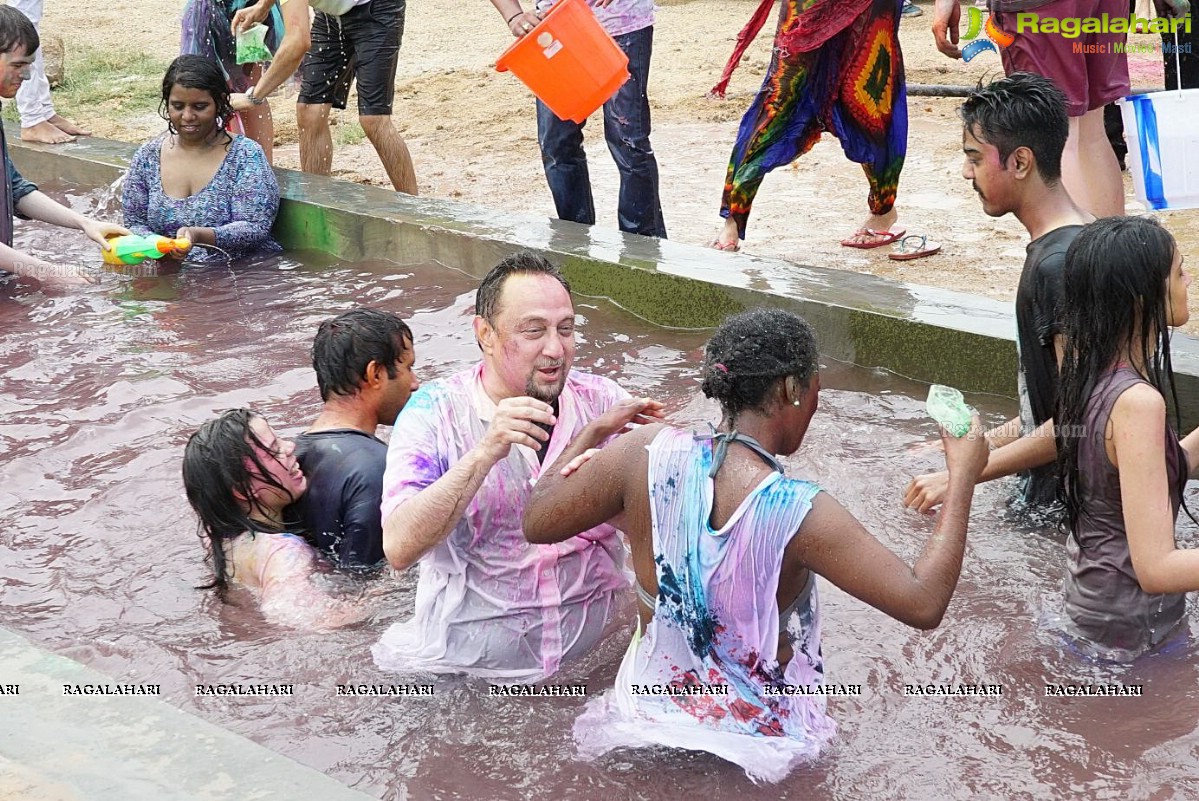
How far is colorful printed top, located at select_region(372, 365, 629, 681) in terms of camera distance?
325cm

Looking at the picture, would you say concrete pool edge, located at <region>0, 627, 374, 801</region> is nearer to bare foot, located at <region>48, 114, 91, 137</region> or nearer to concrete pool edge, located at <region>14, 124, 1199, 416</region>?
concrete pool edge, located at <region>14, 124, 1199, 416</region>

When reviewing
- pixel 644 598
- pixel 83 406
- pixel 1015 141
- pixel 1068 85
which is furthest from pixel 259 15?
pixel 644 598

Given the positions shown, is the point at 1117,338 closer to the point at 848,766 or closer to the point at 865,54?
the point at 848,766

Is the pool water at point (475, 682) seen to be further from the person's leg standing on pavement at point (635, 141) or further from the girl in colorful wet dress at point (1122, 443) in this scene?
the person's leg standing on pavement at point (635, 141)

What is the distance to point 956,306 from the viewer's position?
16.5 ft

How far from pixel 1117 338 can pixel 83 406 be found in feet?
13.0

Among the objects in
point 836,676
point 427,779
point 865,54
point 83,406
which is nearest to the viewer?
point 427,779

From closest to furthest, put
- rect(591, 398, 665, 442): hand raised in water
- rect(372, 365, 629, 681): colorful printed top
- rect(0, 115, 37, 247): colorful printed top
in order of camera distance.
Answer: rect(591, 398, 665, 442): hand raised in water, rect(372, 365, 629, 681): colorful printed top, rect(0, 115, 37, 247): colorful printed top

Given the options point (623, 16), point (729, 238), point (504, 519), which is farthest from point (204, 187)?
point (504, 519)

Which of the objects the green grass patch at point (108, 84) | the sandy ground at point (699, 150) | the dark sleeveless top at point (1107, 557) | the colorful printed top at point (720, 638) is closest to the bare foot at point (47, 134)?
the green grass patch at point (108, 84)

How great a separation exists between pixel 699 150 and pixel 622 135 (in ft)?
8.72

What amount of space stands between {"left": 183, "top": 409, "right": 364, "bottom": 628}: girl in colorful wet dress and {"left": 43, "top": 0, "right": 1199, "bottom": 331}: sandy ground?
3.50 m

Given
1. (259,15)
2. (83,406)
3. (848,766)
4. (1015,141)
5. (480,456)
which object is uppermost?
(259,15)

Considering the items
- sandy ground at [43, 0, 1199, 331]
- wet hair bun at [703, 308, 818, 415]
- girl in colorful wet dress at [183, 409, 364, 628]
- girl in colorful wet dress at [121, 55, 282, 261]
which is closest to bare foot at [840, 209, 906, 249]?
sandy ground at [43, 0, 1199, 331]
